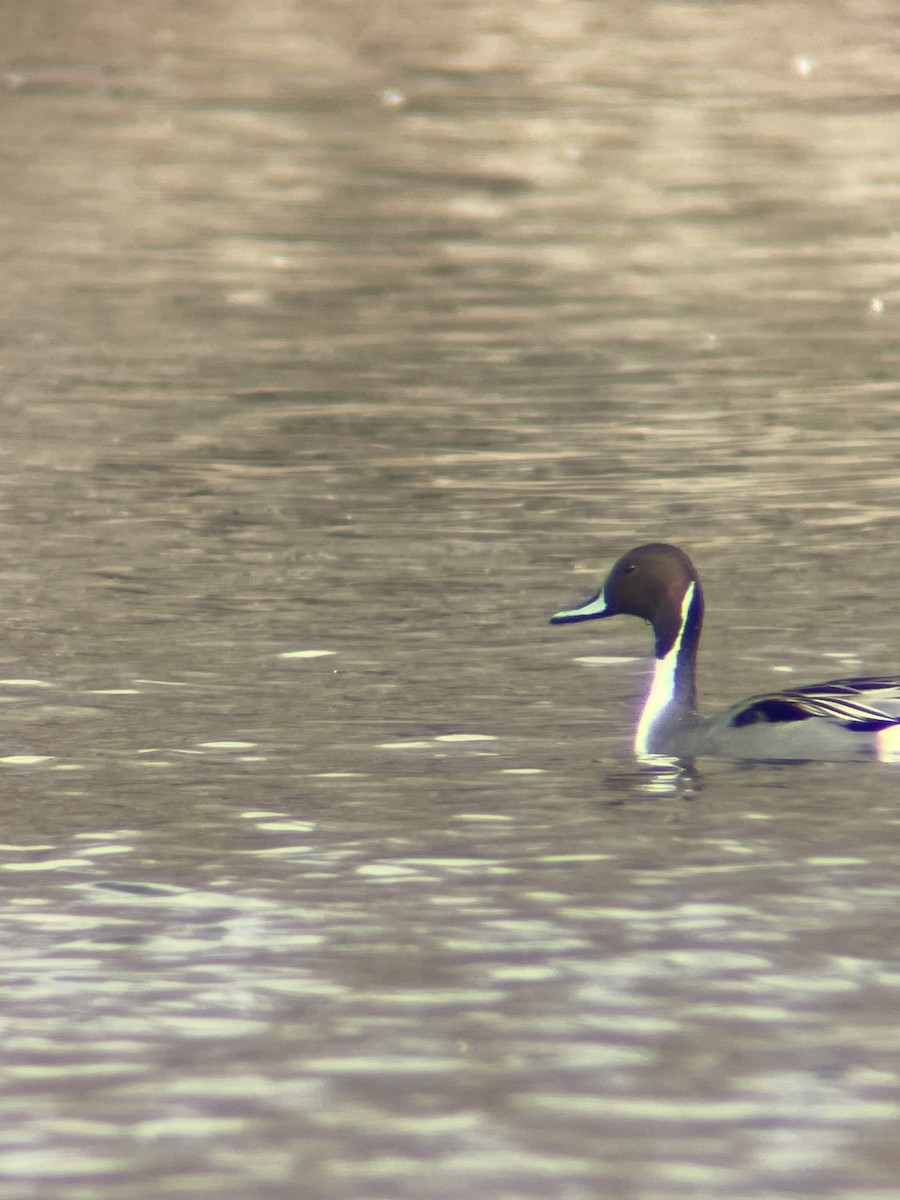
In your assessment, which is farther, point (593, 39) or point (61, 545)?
point (593, 39)

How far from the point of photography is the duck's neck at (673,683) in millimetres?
11391

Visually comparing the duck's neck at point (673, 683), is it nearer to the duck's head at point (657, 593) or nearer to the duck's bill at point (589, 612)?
the duck's head at point (657, 593)

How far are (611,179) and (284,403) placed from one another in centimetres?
1742

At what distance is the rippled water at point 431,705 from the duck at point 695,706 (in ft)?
0.42

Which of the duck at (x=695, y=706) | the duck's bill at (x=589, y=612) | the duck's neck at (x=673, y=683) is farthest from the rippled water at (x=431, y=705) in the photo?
the duck's bill at (x=589, y=612)

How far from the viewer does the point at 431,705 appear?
1219 centimetres

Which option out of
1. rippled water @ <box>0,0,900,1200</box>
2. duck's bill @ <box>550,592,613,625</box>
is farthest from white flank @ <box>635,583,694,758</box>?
duck's bill @ <box>550,592,613,625</box>

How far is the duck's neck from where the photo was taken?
11.4 metres

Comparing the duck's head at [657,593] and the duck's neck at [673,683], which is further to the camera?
the duck's head at [657,593]

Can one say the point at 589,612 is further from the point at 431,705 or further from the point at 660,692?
the point at 431,705

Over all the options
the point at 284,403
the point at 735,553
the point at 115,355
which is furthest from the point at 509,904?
the point at 115,355

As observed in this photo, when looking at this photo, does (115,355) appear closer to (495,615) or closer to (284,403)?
(284,403)

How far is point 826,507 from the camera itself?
17.0 metres

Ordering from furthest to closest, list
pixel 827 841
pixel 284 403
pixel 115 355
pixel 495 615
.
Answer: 1. pixel 115 355
2. pixel 284 403
3. pixel 495 615
4. pixel 827 841
